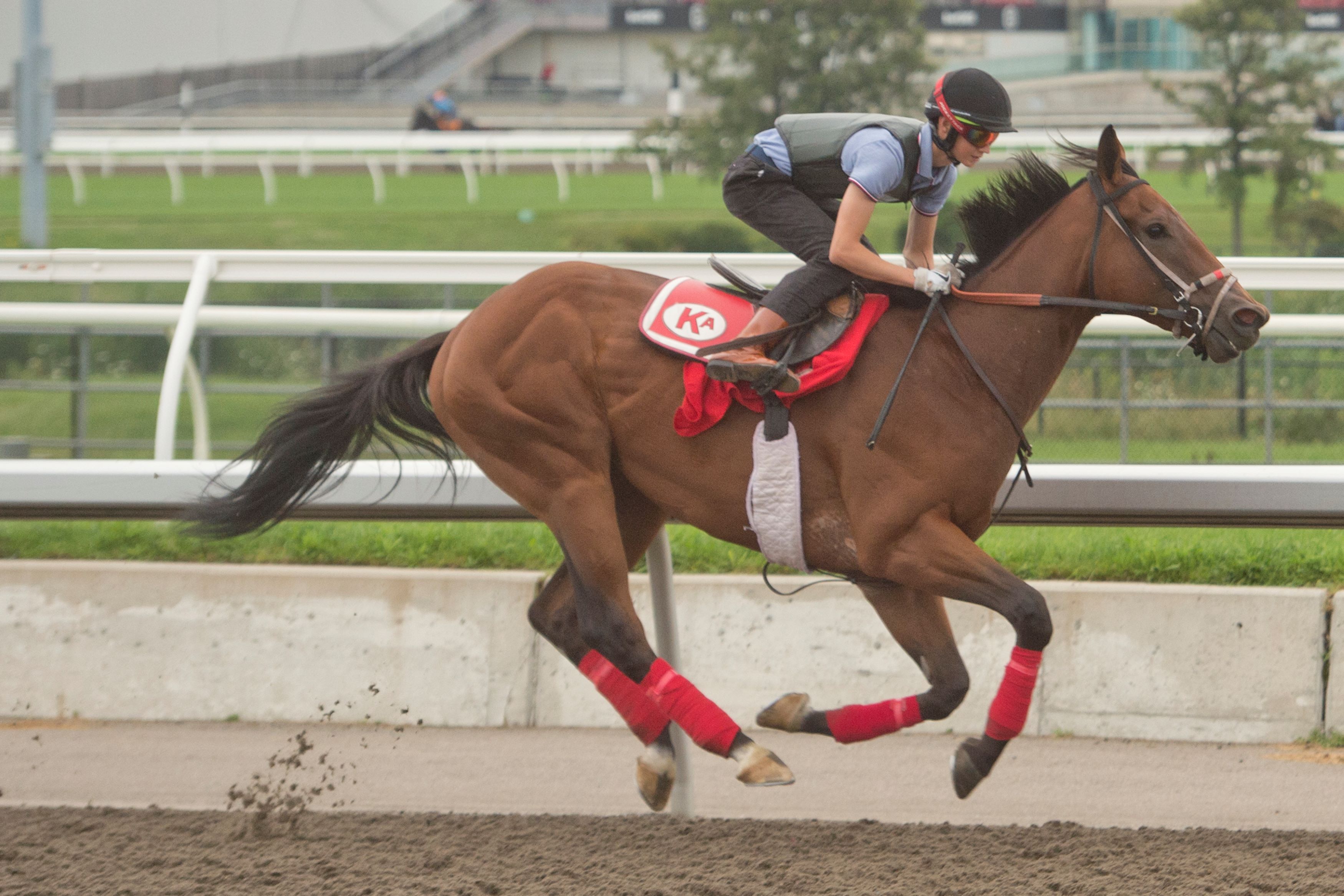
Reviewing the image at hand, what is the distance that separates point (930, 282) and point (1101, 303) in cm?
43

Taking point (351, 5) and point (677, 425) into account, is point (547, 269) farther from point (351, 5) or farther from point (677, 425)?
point (351, 5)

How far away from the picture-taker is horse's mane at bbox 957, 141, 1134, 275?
418 centimetres

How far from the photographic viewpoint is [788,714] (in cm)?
421

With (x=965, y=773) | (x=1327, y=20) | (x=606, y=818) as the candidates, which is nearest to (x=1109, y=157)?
(x=965, y=773)

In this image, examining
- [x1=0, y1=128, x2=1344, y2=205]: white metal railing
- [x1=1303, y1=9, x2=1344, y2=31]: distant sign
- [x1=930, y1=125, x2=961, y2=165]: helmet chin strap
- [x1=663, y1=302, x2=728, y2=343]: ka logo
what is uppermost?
[x1=1303, y1=9, x2=1344, y2=31]: distant sign

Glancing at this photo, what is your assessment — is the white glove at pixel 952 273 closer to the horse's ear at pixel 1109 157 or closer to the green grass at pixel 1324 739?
the horse's ear at pixel 1109 157

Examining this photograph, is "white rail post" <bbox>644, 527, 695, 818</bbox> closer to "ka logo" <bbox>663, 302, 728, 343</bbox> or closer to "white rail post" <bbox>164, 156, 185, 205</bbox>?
"ka logo" <bbox>663, 302, 728, 343</bbox>

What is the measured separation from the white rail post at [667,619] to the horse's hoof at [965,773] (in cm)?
91

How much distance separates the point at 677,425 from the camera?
4.20 meters

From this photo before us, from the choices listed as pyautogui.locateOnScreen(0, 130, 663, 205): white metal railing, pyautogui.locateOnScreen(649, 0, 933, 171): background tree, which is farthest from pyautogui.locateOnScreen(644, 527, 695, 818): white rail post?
pyautogui.locateOnScreen(0, 130, 663, 205): white metal railing

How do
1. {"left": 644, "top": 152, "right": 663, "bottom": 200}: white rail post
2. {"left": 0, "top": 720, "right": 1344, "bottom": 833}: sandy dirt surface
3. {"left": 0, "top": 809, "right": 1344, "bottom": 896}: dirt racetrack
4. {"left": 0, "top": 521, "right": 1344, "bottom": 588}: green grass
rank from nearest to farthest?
{"left": 0, "top": 809, "right": 1344, "bottom": 896}: dirt racetrack → {"left": 0, "top": 720, "right": 1344, "bottom": 833}: sandy dirt surface → {"left": 0, "top": 521, "right": 1344, "bottom": 588}: green grass → {"left": 644, "top": 152, "right": 663, "bottom": 200}: white rail post

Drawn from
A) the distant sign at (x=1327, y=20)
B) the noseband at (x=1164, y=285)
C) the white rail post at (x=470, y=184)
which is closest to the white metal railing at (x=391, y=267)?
the noseband at (x=1164, y=285)

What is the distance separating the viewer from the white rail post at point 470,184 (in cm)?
1897

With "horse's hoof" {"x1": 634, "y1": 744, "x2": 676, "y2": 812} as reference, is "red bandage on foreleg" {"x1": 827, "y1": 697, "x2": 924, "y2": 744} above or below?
above
